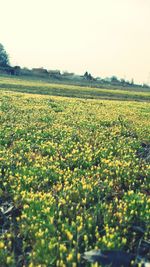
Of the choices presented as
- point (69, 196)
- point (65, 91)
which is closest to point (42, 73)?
point (65, 91)

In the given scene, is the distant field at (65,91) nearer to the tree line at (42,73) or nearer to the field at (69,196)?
the field at (69,196)

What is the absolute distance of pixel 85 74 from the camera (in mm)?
147875

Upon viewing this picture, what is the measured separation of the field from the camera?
6.38 meters

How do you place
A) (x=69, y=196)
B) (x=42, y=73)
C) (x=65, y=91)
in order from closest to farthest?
(x=69, y=196)
(x=65, y=91)
(x=42, y=73)

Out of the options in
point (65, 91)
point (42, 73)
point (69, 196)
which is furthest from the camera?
point (42, 73)

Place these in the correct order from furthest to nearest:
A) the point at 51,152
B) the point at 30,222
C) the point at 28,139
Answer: the point at 28,139, the point at 51,152, the point at 30,222

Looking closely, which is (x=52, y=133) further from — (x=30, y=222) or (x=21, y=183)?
(x=30, y=222)

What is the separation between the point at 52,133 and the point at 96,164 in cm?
377

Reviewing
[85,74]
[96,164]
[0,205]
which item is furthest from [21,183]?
[85,74]

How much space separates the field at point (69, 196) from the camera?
20.9ft

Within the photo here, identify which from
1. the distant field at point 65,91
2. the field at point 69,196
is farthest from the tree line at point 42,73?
→ the field at point 69,196

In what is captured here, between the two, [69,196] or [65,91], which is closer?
[69,196]

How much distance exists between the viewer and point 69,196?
324 inches

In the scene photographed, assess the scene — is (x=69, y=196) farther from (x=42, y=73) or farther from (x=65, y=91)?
(x=42, y=73)
